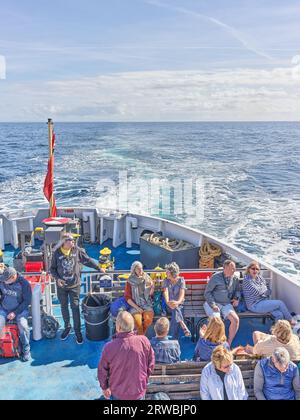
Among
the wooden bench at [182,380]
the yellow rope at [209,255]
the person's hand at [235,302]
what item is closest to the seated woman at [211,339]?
the wooden bench at [182,380]

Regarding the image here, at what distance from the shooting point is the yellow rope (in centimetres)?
886

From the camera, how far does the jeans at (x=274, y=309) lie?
6207mm

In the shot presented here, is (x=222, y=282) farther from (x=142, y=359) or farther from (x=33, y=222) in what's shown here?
(x=33, y=222)

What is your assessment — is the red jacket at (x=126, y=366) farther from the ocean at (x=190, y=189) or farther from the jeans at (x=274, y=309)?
the ocean at (x=190, y=189)

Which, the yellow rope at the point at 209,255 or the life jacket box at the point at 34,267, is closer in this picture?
the life jacket box at the point at 34,267

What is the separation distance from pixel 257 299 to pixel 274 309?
0.26 metres

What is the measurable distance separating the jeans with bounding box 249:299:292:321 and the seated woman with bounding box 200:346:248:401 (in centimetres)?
246

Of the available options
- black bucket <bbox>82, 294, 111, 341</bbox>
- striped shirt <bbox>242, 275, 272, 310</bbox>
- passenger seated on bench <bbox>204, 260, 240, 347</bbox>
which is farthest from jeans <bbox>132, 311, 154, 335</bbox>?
striped shirt <bbox>242, 275, 272, 310</bbox>

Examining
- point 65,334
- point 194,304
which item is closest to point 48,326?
point 65,334

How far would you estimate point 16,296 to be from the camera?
5.75 m

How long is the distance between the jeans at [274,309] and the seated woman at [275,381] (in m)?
2.14

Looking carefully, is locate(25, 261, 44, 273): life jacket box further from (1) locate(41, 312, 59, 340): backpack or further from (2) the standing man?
(2) the standing man
